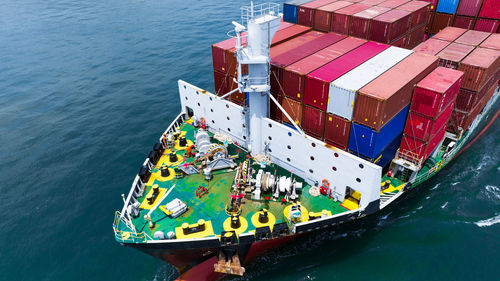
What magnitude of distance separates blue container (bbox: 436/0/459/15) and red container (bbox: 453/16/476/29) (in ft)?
3.02

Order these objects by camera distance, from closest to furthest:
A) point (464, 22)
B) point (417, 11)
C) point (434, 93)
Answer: point (434, 93), point (417, 11), point (464, 22)

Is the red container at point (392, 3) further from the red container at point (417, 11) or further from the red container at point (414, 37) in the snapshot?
the red container at point (414, 37)

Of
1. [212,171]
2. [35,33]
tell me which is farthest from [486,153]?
[35,33]

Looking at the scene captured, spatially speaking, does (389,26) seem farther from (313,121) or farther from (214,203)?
(214,203)

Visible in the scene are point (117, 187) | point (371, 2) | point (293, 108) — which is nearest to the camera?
point (293, 108)

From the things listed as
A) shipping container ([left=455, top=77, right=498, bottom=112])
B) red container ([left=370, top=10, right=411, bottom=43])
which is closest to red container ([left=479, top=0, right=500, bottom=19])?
shipping container ([left=455, top=77, right=498, bottom=112])

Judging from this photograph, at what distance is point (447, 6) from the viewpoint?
31891mm

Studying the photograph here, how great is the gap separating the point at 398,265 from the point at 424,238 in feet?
10.9

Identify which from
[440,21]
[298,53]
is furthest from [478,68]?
[298,53]

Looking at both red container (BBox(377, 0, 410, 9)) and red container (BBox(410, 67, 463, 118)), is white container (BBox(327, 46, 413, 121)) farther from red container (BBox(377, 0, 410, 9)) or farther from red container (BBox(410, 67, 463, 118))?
red container (BBox(377, 0, 410, 9))

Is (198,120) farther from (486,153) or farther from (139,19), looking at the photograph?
(139,19)

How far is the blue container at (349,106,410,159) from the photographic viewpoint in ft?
61.6

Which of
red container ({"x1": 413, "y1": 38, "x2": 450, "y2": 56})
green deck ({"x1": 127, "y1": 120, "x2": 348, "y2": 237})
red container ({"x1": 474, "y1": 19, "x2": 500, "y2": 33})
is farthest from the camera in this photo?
red container ({"x1": 474, "y1": 19, "x2": 500, "y2": 33})

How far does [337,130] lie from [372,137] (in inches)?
93.4
